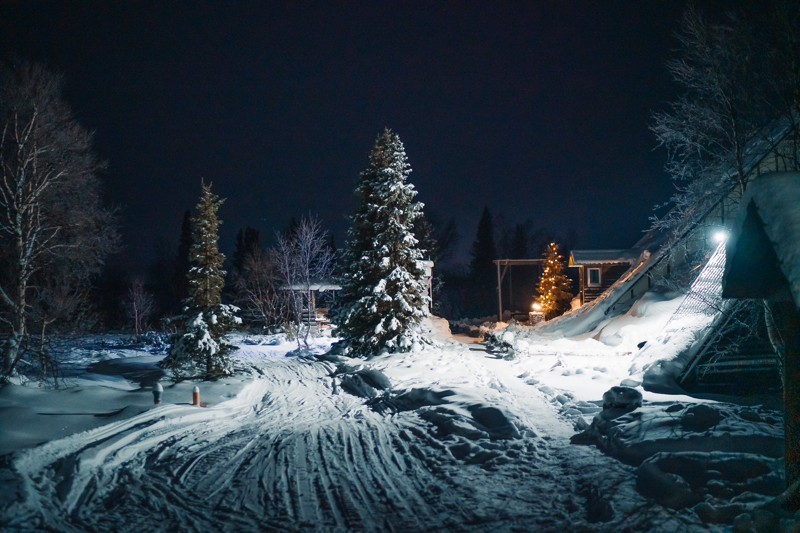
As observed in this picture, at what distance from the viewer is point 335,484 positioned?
7098 mm

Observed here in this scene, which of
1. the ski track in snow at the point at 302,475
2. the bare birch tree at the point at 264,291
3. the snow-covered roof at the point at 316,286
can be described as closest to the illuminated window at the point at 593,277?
the snow-covered roof at the point at 316,286

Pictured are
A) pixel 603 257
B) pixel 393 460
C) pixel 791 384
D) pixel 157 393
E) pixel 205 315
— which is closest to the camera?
pixel 791 384

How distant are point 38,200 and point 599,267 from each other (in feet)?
101

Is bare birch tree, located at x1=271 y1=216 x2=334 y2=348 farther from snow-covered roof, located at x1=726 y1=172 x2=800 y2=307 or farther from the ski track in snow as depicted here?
snow-covered roof, located at x1=726 y1=172 x2=800 y2=307

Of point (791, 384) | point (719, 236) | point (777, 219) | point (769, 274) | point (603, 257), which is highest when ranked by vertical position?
point (719, 236)

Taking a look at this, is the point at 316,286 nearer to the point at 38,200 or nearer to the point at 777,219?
the point at 38,200

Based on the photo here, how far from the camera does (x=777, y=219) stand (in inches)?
196

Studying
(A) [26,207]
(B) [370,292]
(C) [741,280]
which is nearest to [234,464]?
(C) [741,280]

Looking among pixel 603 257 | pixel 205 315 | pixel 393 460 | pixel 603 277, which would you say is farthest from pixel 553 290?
pixel 393 460

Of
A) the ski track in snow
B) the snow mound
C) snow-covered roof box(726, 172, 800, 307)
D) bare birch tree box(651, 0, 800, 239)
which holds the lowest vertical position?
the ski track in snow

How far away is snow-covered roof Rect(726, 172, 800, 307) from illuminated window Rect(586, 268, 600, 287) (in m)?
29.4

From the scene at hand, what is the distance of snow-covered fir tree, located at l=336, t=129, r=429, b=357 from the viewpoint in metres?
20.0

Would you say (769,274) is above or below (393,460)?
above

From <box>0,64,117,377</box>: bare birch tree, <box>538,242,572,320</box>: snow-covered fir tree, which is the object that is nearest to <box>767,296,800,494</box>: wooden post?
<box>0,64,117,377</box>: bare birch tree
